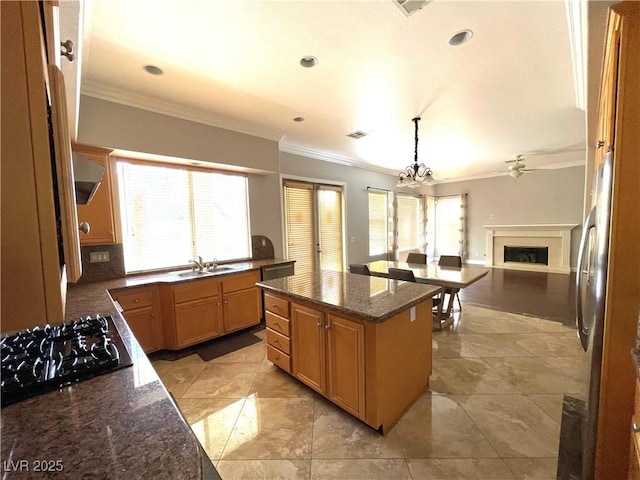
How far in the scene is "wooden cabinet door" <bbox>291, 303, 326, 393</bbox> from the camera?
200 cm

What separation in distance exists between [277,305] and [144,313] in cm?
154

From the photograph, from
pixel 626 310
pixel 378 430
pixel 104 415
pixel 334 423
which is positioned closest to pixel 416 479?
pixel 378 430

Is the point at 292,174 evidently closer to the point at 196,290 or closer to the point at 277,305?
the point at 196,290

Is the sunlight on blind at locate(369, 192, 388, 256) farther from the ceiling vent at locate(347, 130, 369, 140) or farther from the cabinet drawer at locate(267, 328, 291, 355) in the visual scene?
the cabinet drawer at locate(267, 328, 291, 355)

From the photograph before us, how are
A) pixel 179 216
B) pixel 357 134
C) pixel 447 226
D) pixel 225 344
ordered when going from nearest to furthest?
pixel 225 344 < pixel 179 216 < pixel 357 134 < pixel 447 226

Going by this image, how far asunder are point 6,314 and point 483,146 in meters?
6.20

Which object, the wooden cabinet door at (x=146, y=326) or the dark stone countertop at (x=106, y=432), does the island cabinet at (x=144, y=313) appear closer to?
the wooden cabinet door at (x=146, y=326)

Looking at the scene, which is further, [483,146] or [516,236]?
[516,236]

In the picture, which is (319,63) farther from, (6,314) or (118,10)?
(6,314)

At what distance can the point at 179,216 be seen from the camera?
3410mm

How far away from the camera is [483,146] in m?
5.03

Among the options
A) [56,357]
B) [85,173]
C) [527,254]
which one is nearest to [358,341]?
[56,357]

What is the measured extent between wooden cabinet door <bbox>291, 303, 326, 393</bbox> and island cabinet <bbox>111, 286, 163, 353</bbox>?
1.64 meters

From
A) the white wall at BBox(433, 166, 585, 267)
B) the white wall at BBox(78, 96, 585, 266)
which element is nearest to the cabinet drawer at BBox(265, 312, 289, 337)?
the white wall at BBox(78, 96, 585, 266)
